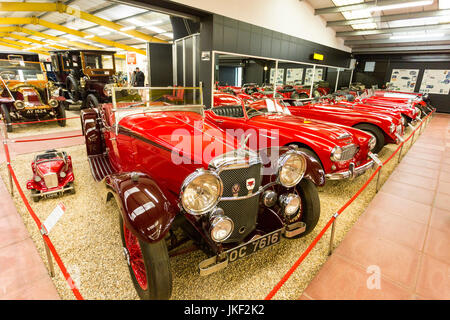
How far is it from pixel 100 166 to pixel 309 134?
3.03 m

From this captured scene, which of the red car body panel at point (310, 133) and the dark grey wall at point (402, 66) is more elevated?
the dark grey wall at point (402, 66)

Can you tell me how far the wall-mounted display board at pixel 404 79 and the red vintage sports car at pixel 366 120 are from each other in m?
12.8

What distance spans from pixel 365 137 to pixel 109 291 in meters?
3.84

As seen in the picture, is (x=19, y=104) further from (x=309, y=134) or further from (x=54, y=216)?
(x=309, y=134)

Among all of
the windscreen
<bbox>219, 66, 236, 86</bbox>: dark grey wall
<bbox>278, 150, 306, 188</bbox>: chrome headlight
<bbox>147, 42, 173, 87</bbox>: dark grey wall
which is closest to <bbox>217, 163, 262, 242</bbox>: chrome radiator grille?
<bbox>278, 150, 306, 188</bbox>: chrome headlight

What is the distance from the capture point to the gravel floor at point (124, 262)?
1825mm

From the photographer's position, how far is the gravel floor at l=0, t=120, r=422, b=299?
1.83 m

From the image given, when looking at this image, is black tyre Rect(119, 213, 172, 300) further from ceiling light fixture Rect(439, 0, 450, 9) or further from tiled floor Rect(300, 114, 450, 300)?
ceiling light fixture Rect(439, 0, 450, 9)

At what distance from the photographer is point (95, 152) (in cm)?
379

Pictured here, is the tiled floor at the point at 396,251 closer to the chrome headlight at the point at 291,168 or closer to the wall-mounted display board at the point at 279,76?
the chrome headlight at the point at 291,168

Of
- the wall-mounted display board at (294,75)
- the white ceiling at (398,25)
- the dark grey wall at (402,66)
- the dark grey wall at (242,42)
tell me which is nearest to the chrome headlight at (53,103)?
the dark grey wall at (242,42)

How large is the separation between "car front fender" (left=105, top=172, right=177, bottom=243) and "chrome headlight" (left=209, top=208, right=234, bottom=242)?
26 centimetres

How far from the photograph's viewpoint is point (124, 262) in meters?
2.07

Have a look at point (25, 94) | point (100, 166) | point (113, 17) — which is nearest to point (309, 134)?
point (100, 166)
